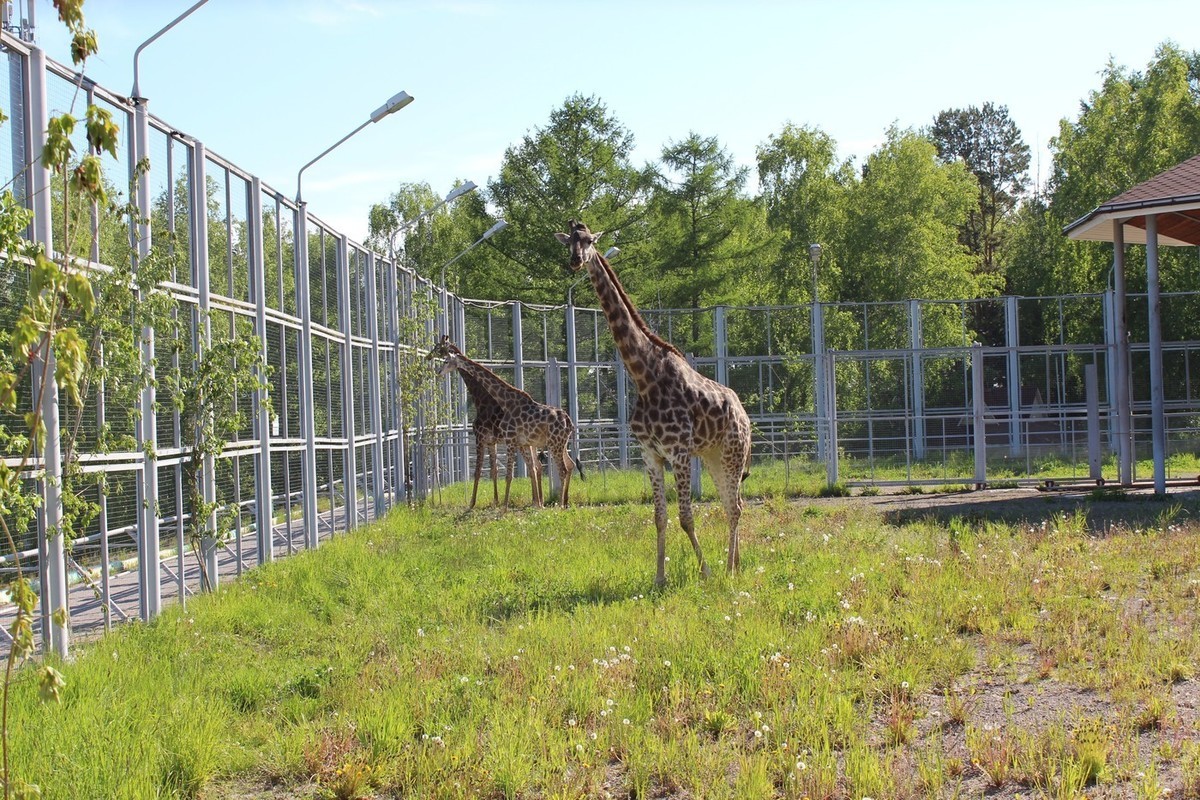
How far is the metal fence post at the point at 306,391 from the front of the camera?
1553cm

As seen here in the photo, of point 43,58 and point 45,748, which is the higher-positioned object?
point 43,58

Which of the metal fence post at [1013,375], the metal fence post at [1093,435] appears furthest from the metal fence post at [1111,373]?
the metal fence post at [1093,435]

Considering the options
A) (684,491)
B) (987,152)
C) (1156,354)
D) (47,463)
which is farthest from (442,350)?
(987,152)

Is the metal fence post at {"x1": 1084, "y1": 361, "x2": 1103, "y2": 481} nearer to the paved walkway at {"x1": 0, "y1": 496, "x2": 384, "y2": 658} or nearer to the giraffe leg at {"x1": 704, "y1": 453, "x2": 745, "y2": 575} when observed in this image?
the giraffe leg at {"x1": 704, "y1": 453, "x2": 745, "y2": 575}

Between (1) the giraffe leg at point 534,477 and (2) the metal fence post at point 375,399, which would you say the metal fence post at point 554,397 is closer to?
(1) the giraffe leg at point 534,477

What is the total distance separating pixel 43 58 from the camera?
27.8 feet

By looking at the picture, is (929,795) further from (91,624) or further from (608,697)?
(91,624)

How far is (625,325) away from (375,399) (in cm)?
911

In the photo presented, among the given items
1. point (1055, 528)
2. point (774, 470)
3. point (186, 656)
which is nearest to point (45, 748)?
point (186, 656)

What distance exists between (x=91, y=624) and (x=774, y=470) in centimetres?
1933

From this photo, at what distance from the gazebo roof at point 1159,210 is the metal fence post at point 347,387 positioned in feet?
38.1

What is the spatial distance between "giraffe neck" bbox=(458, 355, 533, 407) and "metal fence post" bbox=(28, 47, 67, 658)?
1329 centimetres

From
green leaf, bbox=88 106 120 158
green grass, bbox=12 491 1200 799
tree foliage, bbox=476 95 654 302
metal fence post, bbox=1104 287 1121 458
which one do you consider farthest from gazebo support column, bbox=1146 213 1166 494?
tree foliage, bbox=476 95 654 302

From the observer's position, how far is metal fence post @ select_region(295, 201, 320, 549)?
15.5 m
